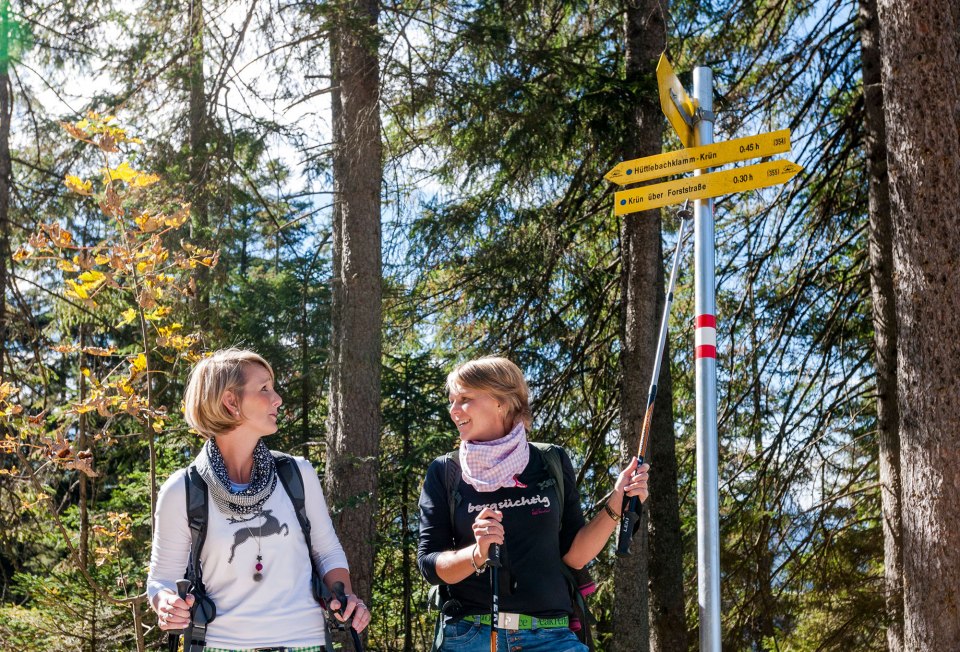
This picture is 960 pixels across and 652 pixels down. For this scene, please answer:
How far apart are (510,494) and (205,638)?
1044mm

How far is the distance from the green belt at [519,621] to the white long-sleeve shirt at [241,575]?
0.50 metres

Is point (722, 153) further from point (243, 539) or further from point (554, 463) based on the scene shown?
point (243, 539)

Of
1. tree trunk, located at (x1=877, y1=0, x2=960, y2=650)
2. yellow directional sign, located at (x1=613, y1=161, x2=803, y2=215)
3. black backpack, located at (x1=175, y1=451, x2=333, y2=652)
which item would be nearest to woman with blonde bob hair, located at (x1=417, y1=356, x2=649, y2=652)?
black backpack, located at (x1=175, y1=451, x2=333, y2=652)

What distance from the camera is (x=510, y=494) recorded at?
317 centimetres

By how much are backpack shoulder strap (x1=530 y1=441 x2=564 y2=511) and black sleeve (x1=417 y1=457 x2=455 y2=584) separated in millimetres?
345

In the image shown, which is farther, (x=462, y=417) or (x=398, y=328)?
(x=398, y=328)

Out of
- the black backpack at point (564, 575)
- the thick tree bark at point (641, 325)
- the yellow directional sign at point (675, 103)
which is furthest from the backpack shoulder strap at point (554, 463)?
the thick tree bark at point (641, 325)

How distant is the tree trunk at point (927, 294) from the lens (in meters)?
5.72

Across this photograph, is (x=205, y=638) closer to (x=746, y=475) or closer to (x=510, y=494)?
(x=510, y=494)

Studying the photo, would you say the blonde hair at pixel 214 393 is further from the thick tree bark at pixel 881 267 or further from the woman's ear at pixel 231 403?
the thick tree bark at pixel 881 267

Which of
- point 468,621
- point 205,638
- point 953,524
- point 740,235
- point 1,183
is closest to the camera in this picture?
point 205,638

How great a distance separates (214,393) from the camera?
3.07 meters

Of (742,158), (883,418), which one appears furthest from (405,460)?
(742,158)

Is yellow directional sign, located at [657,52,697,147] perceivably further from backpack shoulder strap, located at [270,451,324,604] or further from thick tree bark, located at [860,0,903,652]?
thick tree bark, located at [860,0,903,652]
